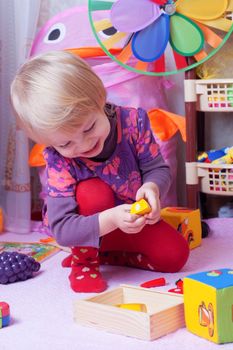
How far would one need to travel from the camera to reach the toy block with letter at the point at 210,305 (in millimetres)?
990

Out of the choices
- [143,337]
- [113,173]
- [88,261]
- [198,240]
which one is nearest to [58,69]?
[113,173]

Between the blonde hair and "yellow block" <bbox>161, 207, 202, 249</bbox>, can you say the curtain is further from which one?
the blonde hair

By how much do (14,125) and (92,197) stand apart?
620 millimetres

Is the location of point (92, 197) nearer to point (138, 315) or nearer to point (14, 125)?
point (138, 315)

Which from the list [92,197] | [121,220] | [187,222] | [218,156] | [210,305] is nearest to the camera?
[210,305]

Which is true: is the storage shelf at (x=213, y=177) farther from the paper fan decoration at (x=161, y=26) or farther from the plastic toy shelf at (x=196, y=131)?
the paper fan decoration at (x=161, y=26)

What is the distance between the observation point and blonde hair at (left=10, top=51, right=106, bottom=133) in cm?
117

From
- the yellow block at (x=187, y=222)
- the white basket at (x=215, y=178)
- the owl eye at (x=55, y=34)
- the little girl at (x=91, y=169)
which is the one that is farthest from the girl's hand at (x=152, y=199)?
the owl eye at (x=55, y=34)

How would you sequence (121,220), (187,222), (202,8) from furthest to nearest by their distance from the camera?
(202,8)
(187,222)
(121,220)

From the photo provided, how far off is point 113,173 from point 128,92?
56cm

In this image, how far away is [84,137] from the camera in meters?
1.21

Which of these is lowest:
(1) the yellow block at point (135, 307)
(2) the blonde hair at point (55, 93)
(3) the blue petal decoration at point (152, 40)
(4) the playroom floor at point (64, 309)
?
(4) the playroom floor at point (64, 309)

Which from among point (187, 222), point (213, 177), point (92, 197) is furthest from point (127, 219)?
point (213, 177)

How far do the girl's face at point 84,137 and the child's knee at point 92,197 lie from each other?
0.34ft
